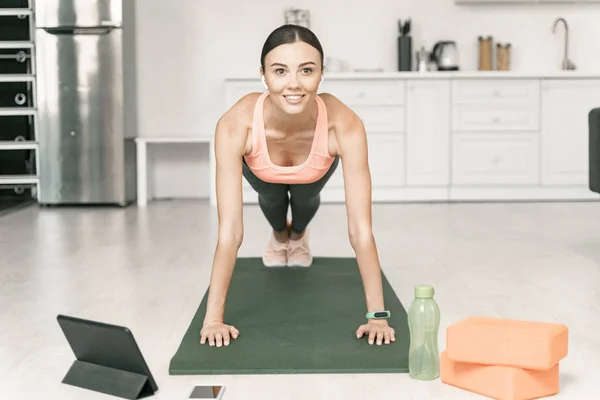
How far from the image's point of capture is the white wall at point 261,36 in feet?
20.0

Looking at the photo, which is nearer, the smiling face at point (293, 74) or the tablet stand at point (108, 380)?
the tablet stand at point (108, 380)

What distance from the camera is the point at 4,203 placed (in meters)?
5.93

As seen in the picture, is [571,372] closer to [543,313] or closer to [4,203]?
[543,313]

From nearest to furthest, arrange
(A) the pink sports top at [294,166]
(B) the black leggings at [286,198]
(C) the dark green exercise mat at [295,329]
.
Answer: (C) the dark green exercise mat at [295,329] < (A) the pink sports top at [294,166] < (B) the black leggings at [286,198]

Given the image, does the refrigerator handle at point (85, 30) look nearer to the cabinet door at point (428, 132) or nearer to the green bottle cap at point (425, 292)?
the cabinet door at point (428, 132)

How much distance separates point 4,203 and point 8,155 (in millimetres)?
388

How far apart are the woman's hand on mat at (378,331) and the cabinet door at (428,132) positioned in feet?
12.1

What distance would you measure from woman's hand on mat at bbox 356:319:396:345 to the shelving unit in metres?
4.06

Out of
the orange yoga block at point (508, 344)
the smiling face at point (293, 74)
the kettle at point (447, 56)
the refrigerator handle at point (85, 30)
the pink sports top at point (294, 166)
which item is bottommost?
the orange yoga block at point (508, 344)

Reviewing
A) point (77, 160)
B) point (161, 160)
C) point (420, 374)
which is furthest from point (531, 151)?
point (420, 374)

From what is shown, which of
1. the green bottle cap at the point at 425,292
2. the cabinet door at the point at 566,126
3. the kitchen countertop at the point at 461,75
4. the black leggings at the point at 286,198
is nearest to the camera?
the green bottle cap at the point at 425,292

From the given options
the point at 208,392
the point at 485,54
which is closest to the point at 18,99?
the point at 485,54

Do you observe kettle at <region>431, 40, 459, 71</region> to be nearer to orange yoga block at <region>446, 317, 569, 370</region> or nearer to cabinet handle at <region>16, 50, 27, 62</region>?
cabinet handle at <region>16, 50, 27, 62</region>

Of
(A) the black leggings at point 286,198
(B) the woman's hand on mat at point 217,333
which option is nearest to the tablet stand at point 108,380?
(B) the woman's hand on mat at point 217,333
